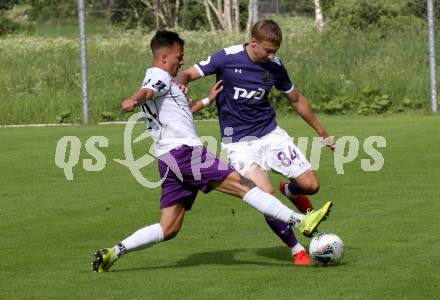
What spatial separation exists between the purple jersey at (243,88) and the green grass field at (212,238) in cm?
102

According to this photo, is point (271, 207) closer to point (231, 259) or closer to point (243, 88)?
point (231, 259)

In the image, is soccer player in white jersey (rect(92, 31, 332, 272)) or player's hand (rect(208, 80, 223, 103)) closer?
soccer player in white jersey (rect(92, 31, 332, 272))

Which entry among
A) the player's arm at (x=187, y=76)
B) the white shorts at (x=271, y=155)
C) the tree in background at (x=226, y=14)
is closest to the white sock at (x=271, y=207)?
the white shorts at (x=271, y=155)

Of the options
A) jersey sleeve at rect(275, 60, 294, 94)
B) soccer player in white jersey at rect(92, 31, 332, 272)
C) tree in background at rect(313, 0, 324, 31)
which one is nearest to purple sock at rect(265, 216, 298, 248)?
soccer player in white jersey at rect(92, 31, 332, 272)

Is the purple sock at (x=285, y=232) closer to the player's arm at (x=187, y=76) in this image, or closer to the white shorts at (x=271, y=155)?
the white shorts at (x=271, y=155)

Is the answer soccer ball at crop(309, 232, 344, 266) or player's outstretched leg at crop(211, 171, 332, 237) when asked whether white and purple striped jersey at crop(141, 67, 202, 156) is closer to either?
player's outstretched leg at crop(211, 171, 332, 237)

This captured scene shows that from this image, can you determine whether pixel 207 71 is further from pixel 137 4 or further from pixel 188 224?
pixel 137 4

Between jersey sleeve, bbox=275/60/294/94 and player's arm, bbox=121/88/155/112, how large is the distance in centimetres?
158

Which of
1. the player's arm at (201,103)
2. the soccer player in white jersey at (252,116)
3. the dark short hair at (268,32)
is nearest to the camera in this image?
the player's arm at (201,103)

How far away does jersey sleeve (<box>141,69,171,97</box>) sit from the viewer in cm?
926

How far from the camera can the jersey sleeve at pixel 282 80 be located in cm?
1043

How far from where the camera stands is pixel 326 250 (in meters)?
9.32

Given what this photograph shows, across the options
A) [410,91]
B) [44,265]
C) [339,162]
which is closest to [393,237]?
[44,265]

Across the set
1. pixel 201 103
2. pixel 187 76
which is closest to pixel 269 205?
pixel 201 103
